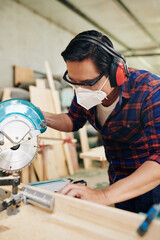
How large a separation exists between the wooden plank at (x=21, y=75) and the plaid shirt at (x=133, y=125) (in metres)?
3.34

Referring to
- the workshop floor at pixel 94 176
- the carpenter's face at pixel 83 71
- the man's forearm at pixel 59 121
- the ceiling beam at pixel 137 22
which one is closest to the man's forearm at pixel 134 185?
the carpenter's face at pixel 83 71

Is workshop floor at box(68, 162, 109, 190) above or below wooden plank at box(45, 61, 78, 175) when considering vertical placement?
below

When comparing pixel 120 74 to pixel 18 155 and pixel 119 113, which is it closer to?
pixel 119 113

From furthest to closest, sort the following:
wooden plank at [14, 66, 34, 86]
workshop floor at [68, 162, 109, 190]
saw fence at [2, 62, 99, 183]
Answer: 1. wooden plank at [14, 66, 34, 86]
2. saw fence at [2, 62, 99, 183]
3. workshop floor at [68, 162, 109, 190]

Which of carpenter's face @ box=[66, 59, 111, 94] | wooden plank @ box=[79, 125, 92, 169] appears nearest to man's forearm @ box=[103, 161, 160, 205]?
carpenter's face @ box=[66, 59, 111, 94]

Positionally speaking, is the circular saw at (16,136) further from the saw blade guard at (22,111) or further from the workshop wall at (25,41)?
the workshop wall at (25,41)

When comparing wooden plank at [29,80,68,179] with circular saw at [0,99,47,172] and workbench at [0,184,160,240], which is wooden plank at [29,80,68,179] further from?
workbench at [0,184,160,240]

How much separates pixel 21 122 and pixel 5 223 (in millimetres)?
389

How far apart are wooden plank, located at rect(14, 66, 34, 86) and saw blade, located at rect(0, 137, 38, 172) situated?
348 cm

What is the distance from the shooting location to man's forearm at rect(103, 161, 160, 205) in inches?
34.6

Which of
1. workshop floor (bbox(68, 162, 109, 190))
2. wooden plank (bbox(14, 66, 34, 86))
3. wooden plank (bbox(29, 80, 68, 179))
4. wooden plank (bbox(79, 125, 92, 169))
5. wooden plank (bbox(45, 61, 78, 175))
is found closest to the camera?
workshop floor (bbox(68, 162, 109, 190))

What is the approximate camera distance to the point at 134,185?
0.89m

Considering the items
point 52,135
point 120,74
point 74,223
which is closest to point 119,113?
point 120,74

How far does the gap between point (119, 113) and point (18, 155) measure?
0.56m
